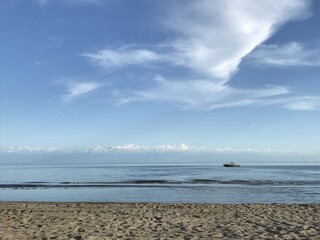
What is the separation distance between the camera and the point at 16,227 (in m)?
14.1

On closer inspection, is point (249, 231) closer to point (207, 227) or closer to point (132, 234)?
point (207, 227)

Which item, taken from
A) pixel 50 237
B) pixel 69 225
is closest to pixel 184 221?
pixel 69 225

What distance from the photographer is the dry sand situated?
40.8 feet

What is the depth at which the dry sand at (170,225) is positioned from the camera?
12445mm

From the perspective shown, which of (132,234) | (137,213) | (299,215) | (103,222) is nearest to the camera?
(132,234)

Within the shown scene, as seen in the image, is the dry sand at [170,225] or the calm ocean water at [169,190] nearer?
the dry sand at [170,225]

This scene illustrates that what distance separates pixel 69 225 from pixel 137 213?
4718 millimetres

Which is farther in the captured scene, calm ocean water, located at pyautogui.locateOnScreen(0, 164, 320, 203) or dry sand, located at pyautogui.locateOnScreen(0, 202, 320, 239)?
calm ocean water, located at pyautogui.locateOnScreen(0, 164, 320, 203)

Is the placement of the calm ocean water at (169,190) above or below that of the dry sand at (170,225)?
below

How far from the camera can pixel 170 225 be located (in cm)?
1458

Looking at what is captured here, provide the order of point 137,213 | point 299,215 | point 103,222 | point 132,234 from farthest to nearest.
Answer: point 137,213 → point 299,215 → point 103,222 → point 132,234

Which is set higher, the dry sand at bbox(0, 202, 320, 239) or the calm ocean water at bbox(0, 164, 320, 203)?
the dry sand at bbox(0, 202, 320, 239)

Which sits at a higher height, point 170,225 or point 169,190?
point 170,225

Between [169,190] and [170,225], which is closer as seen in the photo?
[170,225]
